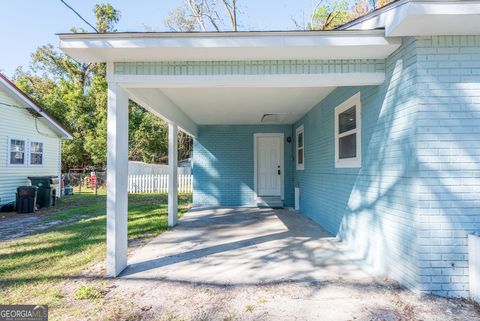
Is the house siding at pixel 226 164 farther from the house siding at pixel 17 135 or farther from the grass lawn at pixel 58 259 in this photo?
the house siding at pixel 17 135

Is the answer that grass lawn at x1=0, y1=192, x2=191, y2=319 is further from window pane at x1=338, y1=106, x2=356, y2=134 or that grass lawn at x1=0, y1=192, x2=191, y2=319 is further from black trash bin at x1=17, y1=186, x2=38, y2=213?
window pane at x1=338, y1=106, x2=356, y2=134

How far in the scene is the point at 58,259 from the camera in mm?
4117

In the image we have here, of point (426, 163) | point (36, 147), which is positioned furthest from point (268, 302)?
point (36, 147)

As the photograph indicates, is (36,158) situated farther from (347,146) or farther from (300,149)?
(347,146)

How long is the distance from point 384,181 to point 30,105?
36.0 feet

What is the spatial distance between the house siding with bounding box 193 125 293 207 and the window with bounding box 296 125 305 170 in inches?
28.7

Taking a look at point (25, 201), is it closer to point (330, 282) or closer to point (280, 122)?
point (280, 122)

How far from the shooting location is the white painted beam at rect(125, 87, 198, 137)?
4109 mm

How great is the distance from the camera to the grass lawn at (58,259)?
9.71 ft

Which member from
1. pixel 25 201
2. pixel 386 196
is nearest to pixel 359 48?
pixel 386 196

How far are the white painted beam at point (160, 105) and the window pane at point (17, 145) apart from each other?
606 cm

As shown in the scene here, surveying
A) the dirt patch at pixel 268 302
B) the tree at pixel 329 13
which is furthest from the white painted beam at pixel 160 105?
the tree at pixel 329 13

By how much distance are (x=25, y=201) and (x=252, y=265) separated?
7.79 metres

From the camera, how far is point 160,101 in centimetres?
513
